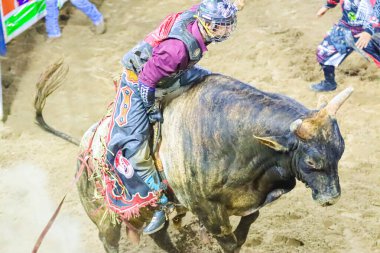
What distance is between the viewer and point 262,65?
7.40m

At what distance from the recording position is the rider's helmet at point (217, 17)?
3.31 m

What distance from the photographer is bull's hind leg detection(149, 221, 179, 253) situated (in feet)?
15.4

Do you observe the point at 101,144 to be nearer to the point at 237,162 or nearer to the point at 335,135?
the point at 237,162

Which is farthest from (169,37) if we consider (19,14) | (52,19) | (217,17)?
(52,19)

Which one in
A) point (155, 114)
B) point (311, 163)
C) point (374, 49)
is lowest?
point (374, 49)

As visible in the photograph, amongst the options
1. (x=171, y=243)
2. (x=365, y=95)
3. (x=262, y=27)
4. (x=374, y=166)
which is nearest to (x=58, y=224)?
(x=171, y=243)

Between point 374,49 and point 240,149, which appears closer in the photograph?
point 240,149

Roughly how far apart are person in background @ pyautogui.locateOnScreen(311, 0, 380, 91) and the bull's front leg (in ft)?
10.9

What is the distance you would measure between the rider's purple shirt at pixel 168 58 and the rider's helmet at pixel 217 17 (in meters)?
0.07

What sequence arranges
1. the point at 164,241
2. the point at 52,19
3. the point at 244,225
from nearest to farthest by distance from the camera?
the point at 244,225 → the point at 164,241 → the point at 52,19

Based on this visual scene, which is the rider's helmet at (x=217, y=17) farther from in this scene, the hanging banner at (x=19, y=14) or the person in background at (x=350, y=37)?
the hanging banner at (x=19, y=14)

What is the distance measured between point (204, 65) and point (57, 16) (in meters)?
2.12

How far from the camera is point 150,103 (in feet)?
11.8

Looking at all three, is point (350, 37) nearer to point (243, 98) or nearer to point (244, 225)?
point (244, 225)
